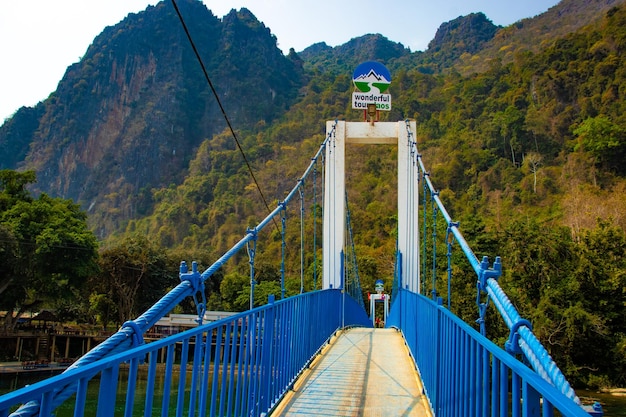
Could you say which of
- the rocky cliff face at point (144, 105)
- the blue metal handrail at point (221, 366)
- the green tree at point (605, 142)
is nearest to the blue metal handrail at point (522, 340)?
the blue metal handrail at point (221, 366)

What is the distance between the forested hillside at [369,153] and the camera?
19.7m

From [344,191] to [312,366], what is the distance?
4905mm

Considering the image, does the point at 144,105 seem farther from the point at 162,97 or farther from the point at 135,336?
the point at 135,336

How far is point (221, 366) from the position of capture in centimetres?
285

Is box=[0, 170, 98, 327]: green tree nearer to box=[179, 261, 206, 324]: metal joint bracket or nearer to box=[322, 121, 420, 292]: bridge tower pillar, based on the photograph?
box=[322, 121, 420, 292]: bridge tower pillar

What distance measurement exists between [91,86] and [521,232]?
82.4 meters

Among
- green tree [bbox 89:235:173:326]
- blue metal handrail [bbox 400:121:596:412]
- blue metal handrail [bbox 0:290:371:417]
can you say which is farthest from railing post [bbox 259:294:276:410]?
green tree [bbox 89:235:173:326]

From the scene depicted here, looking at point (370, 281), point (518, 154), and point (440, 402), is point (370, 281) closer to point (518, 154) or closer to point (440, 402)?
point (518, 154)

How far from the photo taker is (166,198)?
239 feet

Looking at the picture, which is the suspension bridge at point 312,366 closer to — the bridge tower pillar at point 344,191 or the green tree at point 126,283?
the bridge tower pillar at point 344,191

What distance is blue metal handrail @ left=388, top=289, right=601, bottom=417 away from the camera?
118 centimetres

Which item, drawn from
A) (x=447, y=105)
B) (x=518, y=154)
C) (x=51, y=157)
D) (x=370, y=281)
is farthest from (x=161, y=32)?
(x=370, y=281)

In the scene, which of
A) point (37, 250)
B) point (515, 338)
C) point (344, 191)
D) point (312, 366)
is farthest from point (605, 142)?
point (515, 338)

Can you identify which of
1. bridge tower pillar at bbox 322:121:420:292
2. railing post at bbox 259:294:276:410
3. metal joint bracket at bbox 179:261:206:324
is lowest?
railing post at bbox 259:294:276:410
